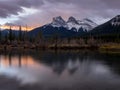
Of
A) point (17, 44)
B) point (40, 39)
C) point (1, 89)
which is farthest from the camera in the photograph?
point (40, 39)

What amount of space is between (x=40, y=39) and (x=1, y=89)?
170930mm

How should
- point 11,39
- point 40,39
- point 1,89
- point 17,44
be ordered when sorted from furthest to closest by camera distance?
point 40,39 < point 11,39 < point 17,44 < point 1,89

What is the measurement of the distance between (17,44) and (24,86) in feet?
464

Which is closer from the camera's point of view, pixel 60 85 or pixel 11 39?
pixel 60 85

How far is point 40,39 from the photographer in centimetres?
19638

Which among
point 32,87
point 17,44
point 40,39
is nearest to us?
point 32,87

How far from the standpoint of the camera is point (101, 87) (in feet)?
92.7

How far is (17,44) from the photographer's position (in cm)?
16750

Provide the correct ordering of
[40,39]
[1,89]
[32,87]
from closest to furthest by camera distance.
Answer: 1. [1,89]
2. [32,87]
3. [40,39]

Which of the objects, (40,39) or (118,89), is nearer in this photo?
(118,89)

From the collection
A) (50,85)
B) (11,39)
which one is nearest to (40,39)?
(11,39)

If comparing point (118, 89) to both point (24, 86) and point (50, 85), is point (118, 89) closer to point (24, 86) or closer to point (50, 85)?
point (50, 85)

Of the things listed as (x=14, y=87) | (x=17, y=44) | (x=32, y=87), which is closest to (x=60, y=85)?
(x=32, y=87)

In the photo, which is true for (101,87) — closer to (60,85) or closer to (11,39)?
(60,85)
